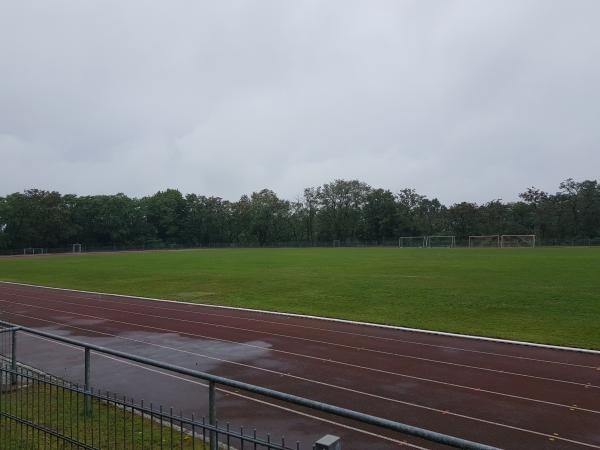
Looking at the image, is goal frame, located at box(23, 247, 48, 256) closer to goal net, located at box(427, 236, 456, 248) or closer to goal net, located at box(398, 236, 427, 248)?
goal net, located at box(398, 236, 427, 248)

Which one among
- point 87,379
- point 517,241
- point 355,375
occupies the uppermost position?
point 517,241

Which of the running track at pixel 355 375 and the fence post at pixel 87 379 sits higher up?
the fence post at pixel 87 379

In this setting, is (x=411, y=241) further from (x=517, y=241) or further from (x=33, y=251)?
(x=33, y=251)

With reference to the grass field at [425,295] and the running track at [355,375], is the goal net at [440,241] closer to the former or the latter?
the grass field at [425,295]

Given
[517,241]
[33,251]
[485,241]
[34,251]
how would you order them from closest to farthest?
[517,241] → [33,251] → [34,251] → [485,241]

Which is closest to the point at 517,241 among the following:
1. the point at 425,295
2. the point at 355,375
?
the point at 425,295

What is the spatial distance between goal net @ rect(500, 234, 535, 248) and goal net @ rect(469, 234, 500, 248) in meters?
1.34

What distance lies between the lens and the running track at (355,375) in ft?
24.0

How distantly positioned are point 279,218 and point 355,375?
11028 cm

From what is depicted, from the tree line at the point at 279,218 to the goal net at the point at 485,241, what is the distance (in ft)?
19.1

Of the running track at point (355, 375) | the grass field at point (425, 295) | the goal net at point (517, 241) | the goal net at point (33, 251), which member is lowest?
the running track at point (355, 375)

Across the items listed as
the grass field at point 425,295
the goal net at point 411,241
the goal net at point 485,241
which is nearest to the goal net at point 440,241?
the goal net at point 411,241

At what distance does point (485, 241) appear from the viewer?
3674 inches

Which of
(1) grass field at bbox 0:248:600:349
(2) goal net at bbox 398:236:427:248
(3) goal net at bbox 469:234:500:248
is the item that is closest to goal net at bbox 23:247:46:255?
(1) grass field at bbox 0:248:600:349
